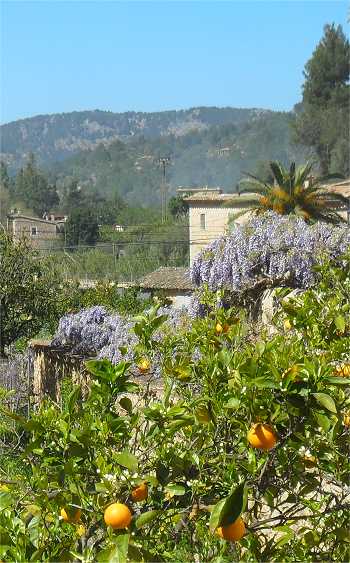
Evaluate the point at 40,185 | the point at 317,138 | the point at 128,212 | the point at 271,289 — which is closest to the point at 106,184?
the point at 40,185

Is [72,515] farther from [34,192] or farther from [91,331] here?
→ [34,192]

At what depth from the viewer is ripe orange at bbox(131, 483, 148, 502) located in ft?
7.28

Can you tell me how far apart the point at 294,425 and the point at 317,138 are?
49.3 m

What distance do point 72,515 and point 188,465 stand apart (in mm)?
315

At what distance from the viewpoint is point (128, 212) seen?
7450cm

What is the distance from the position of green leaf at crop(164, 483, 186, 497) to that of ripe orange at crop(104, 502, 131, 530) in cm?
17

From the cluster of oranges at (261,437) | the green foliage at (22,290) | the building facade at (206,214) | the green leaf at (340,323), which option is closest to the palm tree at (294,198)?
the green foliage at (22,290)

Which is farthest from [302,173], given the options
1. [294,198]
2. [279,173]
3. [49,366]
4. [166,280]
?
[49,366]

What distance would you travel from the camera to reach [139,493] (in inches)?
87.6

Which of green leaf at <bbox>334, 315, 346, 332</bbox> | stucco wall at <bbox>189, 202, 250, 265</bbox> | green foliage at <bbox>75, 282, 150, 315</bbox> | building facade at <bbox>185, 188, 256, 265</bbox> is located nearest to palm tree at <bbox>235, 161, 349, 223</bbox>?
green foliage at <bbox>75, 282, 150, 315</bbox>

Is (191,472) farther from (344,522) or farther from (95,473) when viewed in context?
(344,522)

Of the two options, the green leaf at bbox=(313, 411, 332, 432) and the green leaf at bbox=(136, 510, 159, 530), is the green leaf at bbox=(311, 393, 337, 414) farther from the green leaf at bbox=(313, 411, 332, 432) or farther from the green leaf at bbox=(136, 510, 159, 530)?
the green leaf at bbox=(136, 510, 159, 530)

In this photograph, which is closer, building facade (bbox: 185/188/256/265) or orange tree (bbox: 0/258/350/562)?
orange tree (bbox: 0/258/350/562)

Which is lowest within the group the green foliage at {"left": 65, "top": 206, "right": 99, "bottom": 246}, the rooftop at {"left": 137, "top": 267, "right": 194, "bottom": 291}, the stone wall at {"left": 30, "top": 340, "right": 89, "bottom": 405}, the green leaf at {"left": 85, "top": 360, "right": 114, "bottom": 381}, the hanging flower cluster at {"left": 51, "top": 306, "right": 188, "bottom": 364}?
the green foliage at {"left": 65, "top": 206, "right": 99, "bottom": 246}
